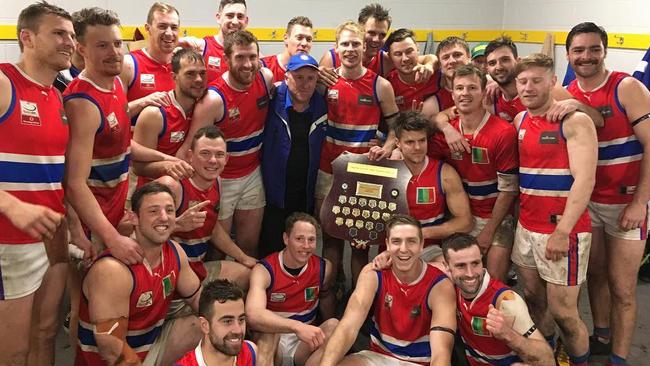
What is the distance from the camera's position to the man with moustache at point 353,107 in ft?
13.1

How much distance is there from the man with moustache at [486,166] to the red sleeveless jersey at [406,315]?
0.63 meters

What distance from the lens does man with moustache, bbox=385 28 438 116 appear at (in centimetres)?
429

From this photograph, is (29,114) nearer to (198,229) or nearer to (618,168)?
A: (198,229)

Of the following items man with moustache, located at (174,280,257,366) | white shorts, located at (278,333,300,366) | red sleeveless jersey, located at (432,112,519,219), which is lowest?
white shorts, located at (278,333,300,366)

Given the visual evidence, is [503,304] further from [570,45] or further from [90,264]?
[90,264]

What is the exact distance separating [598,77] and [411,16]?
4.52m

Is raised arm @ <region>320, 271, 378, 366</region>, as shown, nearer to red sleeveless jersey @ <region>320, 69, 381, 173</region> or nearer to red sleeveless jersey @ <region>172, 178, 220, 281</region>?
red sleeveless jersey @ <region>172, 178, 220, 281</region>

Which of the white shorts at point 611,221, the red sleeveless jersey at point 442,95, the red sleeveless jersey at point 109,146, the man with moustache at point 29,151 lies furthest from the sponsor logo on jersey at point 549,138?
the man with moustache at point 29,151

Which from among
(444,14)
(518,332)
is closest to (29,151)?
(518,332)

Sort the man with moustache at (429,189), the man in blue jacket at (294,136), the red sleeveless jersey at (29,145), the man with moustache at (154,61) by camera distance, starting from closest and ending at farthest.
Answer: the red sleeveless jersey at (29,145)
the man with moustache at (429,189)
the man in blue jacket at (294,136)
the man with moustache at (154,61)

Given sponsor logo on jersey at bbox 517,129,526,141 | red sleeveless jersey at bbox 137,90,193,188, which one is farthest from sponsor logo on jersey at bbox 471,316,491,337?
red sleeveless jersey at bbox 137,90,193,188

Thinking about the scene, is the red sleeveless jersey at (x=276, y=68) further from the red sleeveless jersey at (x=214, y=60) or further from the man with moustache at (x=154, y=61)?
the man with moustache at (x=154, y=61)

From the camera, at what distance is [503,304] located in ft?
9.64

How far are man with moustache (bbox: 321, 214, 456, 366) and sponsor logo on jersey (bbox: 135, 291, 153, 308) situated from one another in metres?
1.00
